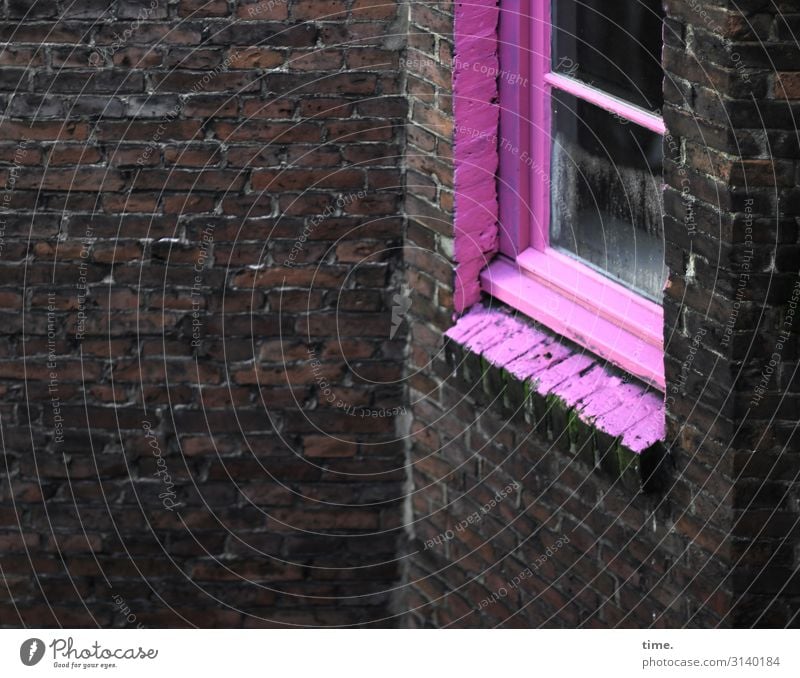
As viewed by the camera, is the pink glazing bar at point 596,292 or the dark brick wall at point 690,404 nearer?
the dark brick wall at point 690,404

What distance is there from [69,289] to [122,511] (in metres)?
0.69

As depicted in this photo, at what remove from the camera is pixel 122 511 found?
4535mm

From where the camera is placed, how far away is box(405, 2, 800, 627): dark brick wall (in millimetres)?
3123

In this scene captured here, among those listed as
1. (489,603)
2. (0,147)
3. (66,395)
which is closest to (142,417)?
(66,395)

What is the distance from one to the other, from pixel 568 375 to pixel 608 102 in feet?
2.26

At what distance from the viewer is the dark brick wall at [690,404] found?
3123mm

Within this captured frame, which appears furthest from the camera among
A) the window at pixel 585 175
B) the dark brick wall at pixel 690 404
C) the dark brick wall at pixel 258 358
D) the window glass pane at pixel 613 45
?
the dark brick wall at pixel 258 358

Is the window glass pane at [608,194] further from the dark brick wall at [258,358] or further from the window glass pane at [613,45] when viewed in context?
the dark brick wall at [258,358]

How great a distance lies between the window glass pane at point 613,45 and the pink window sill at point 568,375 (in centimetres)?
69

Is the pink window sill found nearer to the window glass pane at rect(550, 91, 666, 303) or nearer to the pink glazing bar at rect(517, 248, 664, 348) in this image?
the pink glazing bar at rect(517, 248, 664, 348)

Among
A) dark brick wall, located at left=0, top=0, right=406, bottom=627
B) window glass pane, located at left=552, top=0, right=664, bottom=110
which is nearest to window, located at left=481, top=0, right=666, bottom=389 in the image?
window glass pane, located at left=552, top=0, right=664, bottom=110

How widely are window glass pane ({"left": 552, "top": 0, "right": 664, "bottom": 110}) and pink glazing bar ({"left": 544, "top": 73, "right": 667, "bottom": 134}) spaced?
0.01 m

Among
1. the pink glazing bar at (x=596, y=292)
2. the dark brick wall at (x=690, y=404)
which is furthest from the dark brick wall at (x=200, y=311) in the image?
the pink glazing bar at (x=596, y=292)

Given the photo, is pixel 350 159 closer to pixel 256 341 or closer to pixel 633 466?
pixel 256 341
